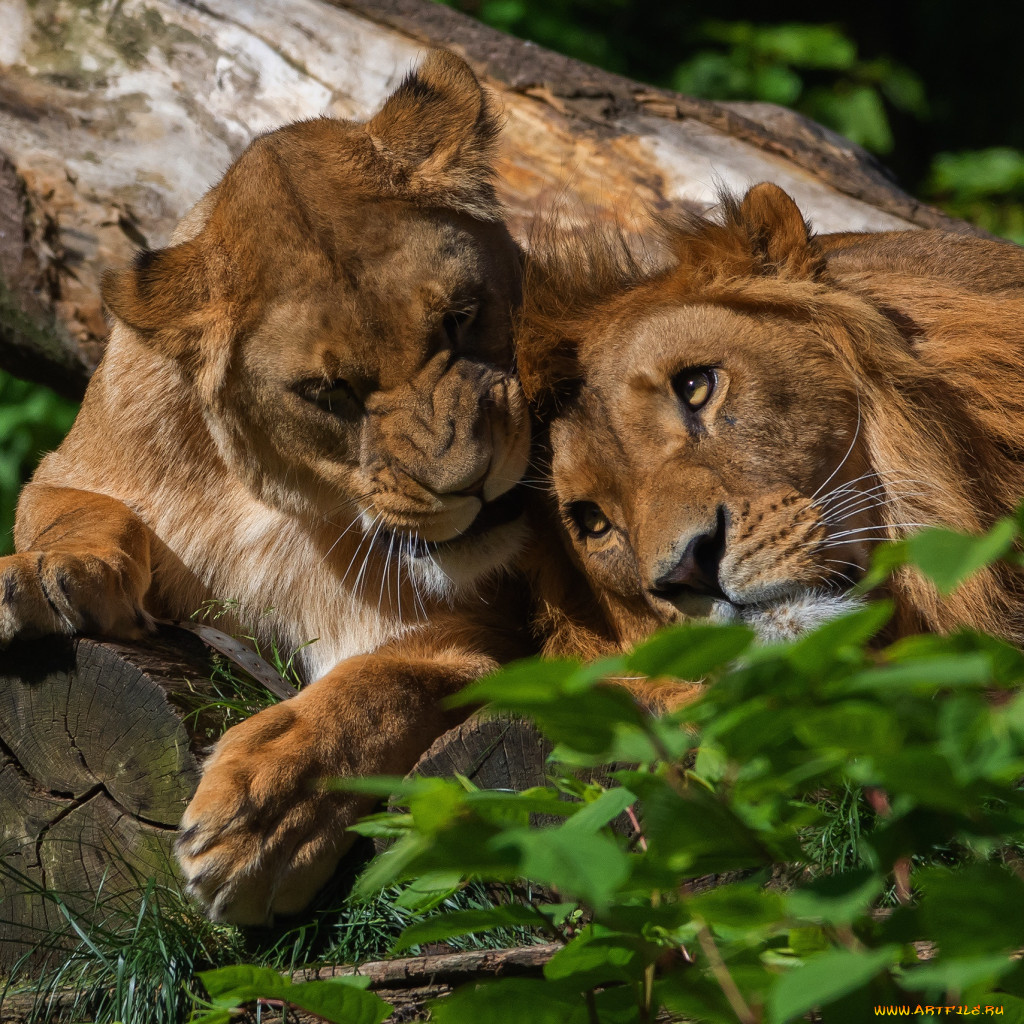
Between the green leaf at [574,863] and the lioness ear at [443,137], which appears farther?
the lioness ear at [443,137]

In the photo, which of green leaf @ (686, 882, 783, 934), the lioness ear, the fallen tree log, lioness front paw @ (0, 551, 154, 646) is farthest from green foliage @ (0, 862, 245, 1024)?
the fallen tree log

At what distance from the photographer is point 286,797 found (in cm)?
193

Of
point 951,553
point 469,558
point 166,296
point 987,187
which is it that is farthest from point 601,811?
point 987,187

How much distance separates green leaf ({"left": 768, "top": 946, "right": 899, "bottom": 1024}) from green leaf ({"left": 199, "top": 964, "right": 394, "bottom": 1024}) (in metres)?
0.41

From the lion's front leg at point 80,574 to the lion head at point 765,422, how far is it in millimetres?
864

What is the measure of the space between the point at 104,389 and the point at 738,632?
7.95 feet

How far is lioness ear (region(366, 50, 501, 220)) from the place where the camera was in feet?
8.28

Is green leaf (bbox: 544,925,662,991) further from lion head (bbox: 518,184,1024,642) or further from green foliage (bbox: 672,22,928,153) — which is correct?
green foliage (bbox: 672,22,928,153)

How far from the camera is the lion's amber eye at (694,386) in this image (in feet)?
6.86

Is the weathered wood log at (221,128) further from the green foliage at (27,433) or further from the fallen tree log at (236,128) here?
the green foliage at (27,433)

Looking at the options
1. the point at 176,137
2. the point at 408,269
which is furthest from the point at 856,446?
the point at 176,137

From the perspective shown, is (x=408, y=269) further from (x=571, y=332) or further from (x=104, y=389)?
(x=104, y=389)

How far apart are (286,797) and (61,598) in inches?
24.0

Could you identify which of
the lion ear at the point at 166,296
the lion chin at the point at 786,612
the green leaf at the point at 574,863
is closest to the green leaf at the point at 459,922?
the green leaf at the point at 574,863
